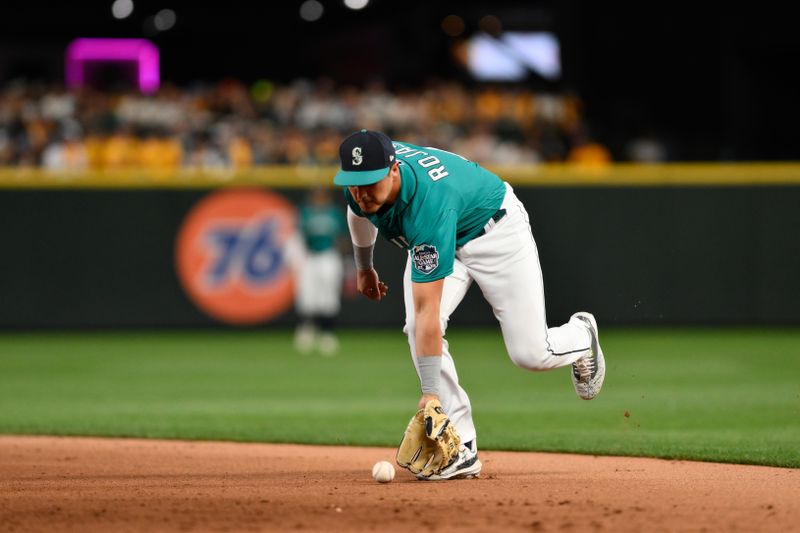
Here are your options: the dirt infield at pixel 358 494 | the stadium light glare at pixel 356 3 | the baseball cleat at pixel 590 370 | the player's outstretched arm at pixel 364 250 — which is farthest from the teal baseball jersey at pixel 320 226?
the stadium light glare at pixel 356 3

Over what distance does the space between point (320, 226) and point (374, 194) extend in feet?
31.3

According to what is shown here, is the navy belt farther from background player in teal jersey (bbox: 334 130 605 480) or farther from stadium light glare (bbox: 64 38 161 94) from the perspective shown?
stadium light glare (bbox: 64 38 161 94)

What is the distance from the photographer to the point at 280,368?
42.5 ft

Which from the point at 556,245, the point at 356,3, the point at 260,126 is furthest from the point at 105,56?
the point at 556,245

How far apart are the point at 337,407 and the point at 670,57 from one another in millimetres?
17386

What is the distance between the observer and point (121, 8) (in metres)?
32.1

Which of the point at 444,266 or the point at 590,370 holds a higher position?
the point at 444,266

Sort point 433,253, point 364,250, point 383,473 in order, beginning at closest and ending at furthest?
point 433,253 → point 383,473 → point 364,250

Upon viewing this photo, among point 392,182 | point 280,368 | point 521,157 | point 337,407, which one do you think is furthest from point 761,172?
point 392,182

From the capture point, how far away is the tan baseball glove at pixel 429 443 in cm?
579

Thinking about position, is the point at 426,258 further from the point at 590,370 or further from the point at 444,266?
the point at 590,370

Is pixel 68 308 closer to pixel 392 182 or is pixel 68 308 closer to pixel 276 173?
pixel 276 173

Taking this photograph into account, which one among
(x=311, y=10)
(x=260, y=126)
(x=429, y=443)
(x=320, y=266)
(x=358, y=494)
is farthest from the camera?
(x=311, y=10)

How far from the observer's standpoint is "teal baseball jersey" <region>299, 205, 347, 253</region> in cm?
1498
